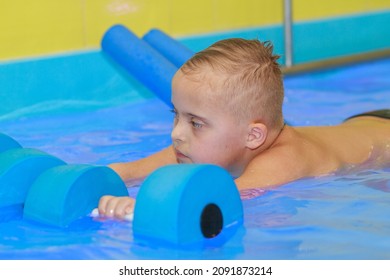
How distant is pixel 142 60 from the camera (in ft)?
9.93

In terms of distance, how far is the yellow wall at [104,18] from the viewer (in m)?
3.43

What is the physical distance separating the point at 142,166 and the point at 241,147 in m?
0.31

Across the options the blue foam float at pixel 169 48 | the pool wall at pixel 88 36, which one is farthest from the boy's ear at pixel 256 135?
the pool wall at pixel 88 36

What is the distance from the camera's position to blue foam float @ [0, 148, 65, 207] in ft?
6.51

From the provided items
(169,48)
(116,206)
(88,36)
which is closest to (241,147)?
(116,206)

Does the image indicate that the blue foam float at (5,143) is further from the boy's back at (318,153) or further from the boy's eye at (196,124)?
the boy's back at (318,153)

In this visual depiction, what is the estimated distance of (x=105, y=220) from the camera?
6.27 ft

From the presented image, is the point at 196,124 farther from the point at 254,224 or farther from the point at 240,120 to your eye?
the point at 254,224

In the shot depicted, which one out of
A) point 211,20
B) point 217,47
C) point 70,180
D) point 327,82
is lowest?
point 327,82

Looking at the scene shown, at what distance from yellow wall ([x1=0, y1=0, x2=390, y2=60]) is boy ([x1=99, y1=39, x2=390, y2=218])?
4.63 ft
